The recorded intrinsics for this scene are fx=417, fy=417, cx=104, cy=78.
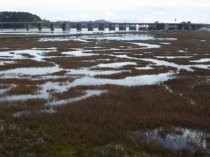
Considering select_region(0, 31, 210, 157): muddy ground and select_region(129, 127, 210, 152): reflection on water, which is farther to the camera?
select_region(129, 127, 210, 152): reflection on water

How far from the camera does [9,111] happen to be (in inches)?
791

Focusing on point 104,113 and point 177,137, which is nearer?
point 177,137

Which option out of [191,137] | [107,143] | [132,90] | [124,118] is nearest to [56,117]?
[124,118]

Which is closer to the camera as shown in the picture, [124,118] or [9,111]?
[124,118]

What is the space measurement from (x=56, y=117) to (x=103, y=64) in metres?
25.4

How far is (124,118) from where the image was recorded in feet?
61.3

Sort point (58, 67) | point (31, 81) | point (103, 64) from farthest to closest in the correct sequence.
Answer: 1. point (103, 64)
2. point (58, 67)
3. point (31, 81)

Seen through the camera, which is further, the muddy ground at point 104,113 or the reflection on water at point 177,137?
the reflection on water at point 177,137

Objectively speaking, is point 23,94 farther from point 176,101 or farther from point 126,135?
point 126,135

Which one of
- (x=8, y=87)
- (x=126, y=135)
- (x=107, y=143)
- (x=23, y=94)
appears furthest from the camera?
(x=8, y=87)

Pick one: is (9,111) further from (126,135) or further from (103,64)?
(103,64)

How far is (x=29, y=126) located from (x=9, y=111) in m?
3.35

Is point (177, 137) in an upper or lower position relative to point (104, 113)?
lower

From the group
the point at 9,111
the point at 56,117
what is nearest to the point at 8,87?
the point at 9,111
